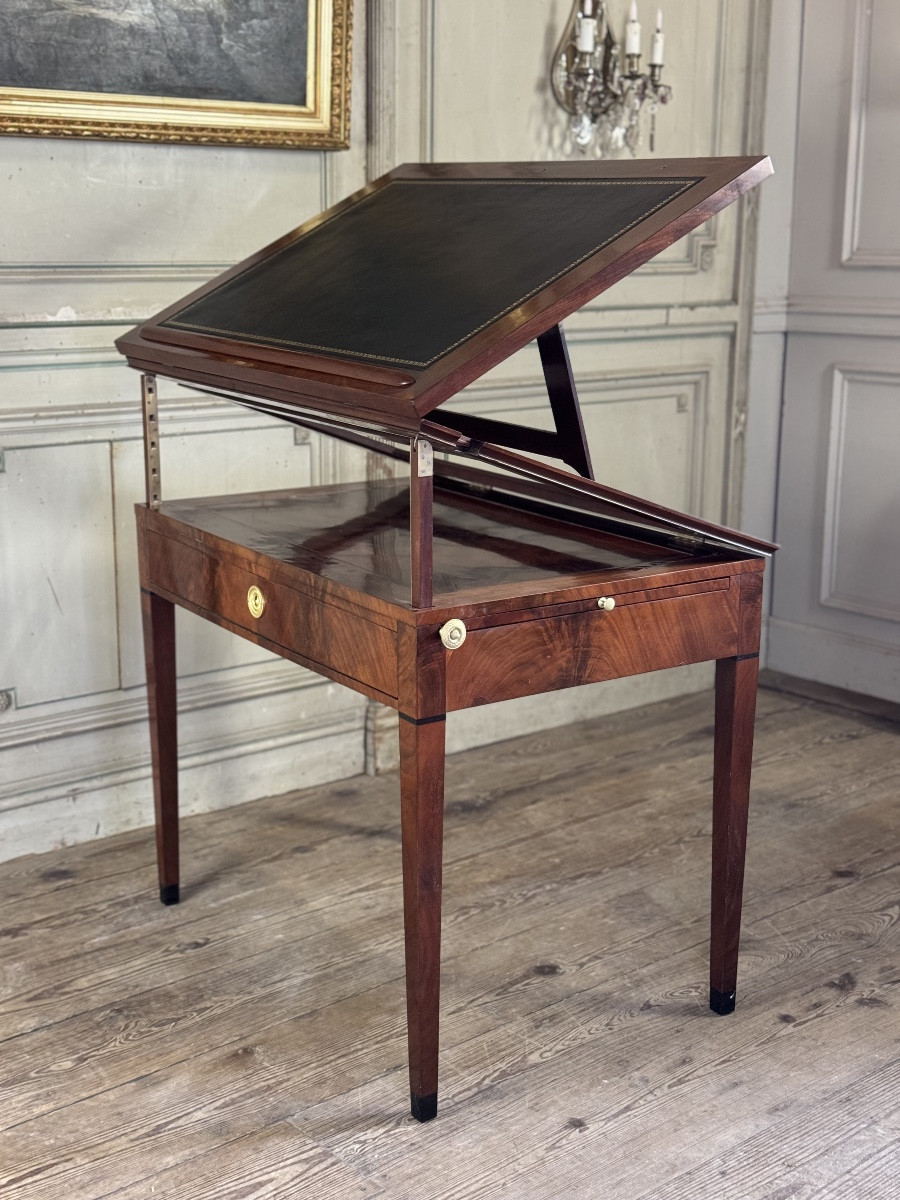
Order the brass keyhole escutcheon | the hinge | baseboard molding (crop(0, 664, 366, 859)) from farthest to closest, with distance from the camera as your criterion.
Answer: baseboard molding (crop(0, 664, 366, 859)), the brass keyhole escutcheon, the hinge

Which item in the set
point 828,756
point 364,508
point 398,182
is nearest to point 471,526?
point 364,508

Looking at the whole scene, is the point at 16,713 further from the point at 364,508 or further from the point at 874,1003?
the point at 874,1003

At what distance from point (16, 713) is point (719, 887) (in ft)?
6.16

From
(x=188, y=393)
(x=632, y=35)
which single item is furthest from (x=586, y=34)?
(x=188, y=393)

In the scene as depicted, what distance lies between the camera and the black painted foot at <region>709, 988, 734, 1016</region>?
2.80 metres

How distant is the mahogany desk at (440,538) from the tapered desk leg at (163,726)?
7 centimetres

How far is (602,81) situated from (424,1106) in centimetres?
310

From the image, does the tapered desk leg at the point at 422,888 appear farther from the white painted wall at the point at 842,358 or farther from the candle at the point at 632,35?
the white painted wall at the point at 842,358

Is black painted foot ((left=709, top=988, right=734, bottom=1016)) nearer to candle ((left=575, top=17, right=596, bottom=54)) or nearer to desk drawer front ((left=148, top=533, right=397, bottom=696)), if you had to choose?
desk drawer front ((left=148, top=533, right=397, bottom=696))

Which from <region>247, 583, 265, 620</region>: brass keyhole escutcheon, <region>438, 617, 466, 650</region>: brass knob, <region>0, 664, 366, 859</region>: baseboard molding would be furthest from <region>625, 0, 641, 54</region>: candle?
<region>438, 617, 466, 650</region>: brass knob

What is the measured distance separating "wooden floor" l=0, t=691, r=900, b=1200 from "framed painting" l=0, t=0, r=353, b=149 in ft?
6.09

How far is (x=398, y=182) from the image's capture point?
308cm

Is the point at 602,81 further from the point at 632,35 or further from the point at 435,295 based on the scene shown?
the point at 435,295

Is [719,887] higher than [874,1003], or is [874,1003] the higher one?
[719,887]
